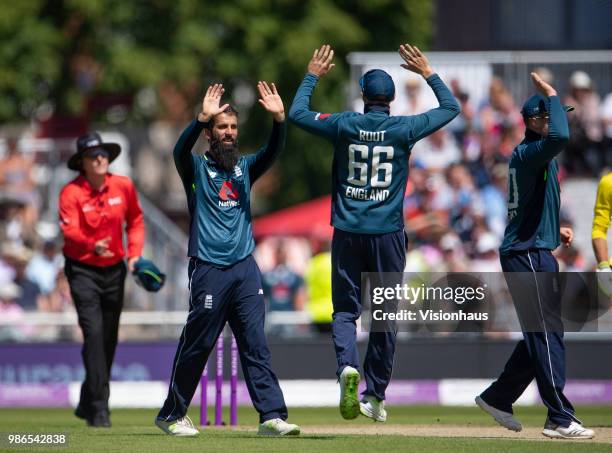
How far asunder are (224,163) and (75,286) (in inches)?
116

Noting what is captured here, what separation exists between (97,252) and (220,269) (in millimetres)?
2732

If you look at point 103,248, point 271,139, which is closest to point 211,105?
point 271,139

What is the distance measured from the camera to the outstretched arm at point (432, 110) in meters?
10.3

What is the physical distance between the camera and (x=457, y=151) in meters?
20.7

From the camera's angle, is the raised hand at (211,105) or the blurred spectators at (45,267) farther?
the blurred spectators at (45,267)

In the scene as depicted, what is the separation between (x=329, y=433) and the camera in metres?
11.2

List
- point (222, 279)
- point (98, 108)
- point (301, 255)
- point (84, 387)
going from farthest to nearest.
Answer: point (98, 108)
point (301, 255)
point (84, 387)
point (222, 279)

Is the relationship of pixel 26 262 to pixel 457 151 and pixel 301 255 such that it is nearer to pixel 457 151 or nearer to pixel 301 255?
pixel 301 255

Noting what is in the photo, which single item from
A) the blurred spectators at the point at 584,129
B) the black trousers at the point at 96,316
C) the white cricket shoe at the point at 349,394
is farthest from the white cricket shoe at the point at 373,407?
the blurred spectators at the point at 584,129

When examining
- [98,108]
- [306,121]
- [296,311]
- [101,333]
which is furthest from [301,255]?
[306,121]

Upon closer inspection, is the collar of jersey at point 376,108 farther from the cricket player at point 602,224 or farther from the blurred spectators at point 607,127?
the blurred spectators at point 607,127

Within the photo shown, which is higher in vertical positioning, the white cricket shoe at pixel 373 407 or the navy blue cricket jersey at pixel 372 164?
the navy blue cricket jersey at pixel 372 164

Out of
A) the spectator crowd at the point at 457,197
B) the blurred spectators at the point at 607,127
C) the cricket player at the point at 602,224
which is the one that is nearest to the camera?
the cricket player at the point at 602,224

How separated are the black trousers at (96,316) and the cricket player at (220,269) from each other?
7.68 ft
